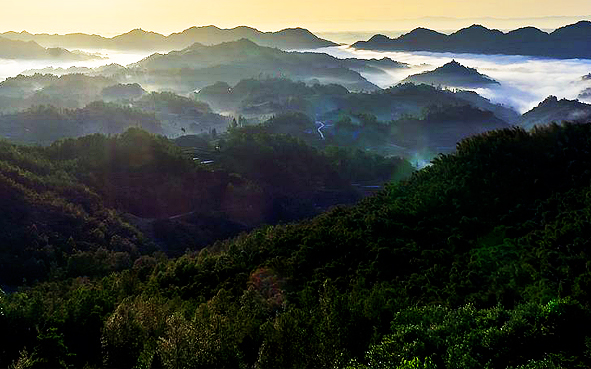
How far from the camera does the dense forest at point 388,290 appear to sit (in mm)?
15453

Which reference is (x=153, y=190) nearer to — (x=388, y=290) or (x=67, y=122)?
(x=388, y=290)

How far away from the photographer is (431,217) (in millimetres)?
33938

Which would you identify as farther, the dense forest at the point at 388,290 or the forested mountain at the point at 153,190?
the forested mountain at the point at 153,190

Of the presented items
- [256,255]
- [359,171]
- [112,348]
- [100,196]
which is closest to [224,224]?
[100,196]

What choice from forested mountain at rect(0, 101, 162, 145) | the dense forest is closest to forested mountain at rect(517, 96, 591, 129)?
forested mountain at rect(0, 101, 162, 145)

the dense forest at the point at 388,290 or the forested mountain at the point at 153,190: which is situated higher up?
the dense forest at the point at 388,290

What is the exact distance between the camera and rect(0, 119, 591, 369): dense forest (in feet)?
50.7

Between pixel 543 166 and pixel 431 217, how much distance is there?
8.82 m

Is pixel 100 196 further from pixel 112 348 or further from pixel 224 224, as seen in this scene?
pixel 112 348

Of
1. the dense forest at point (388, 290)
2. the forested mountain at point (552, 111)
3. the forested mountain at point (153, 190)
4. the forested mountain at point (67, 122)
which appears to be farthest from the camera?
the forested mountain at point (67, 122)

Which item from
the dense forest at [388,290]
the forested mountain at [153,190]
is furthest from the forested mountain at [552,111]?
the dense forest at [388,290]

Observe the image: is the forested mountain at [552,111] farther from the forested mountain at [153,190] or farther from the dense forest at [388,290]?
the dense forest at [388,290]

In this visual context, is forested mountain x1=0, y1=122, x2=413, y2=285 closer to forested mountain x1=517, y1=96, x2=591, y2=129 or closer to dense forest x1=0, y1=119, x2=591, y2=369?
dense forest x1=0, y1=119, x2=591, y2=369

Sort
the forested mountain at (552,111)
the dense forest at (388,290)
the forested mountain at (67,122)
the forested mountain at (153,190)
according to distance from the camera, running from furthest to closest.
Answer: the forested mountain at (67,122)
the forested mountain at (552,111)
the forested mountain at (153,190)
the dense forest at (388,290)
